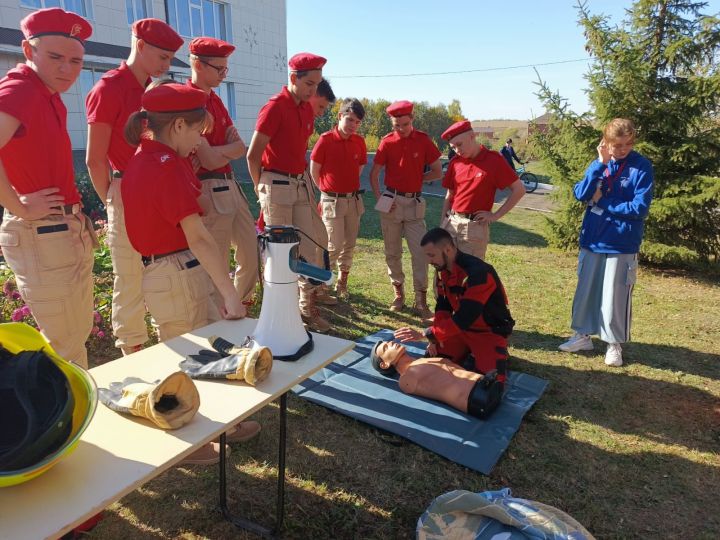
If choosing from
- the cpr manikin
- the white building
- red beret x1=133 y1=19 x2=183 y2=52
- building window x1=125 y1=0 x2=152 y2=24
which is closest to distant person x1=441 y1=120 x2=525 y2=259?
the cpr manikin

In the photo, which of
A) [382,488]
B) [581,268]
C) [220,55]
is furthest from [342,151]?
[382,488]

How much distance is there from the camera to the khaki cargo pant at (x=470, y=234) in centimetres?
439

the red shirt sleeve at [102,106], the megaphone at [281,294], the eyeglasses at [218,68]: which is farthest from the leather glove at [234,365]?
the eyeglasses at [218,68]

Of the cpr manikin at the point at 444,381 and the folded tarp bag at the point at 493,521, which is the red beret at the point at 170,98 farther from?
the cpr manikin at the point at 444,381

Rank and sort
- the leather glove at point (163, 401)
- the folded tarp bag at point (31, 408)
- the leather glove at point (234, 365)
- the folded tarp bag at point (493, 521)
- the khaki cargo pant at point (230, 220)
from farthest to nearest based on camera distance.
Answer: the khaki cargo pant at point (230, 220) → the folded tarp bag at point (493, 521) → the leather glove at point (234, 365) → the leather glove at point (163, 401) → the folded tarp bag at point (31, 408)

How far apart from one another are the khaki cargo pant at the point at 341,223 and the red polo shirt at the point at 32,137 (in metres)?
2.75

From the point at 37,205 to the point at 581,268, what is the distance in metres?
3.93

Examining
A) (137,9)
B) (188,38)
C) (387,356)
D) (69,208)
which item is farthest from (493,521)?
(188,38)

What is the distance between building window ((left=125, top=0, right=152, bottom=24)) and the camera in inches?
635

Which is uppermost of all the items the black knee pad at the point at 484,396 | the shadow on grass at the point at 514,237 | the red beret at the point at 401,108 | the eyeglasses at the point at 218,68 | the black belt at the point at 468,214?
the eyeglasses at the point at 218,68

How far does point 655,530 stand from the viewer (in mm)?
2449

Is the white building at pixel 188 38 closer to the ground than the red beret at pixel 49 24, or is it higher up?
higher up

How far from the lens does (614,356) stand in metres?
4.13

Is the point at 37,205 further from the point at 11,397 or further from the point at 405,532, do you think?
the point at 405,532
